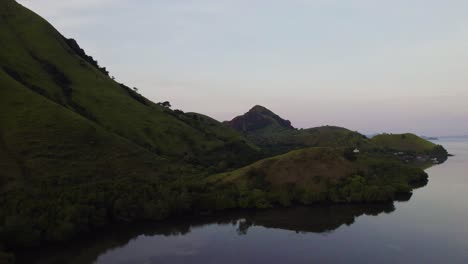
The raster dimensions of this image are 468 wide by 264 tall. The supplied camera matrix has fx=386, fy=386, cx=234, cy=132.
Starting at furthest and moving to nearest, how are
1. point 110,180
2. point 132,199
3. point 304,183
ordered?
point 304,183 → point 110,180 → point 132,199

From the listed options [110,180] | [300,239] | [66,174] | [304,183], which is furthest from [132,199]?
[304,183]

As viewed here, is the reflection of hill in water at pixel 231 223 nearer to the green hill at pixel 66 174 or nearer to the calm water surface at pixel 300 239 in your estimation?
the calm water surface at pixel 300 239

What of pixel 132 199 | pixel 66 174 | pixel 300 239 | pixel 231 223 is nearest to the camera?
pixel 300 239

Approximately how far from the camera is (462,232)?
111875 millimetres

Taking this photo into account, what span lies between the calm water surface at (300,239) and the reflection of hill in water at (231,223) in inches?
8.7

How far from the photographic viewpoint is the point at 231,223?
12712 cm

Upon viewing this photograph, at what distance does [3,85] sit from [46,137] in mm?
46279

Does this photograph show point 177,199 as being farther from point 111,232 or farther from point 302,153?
point 302,153

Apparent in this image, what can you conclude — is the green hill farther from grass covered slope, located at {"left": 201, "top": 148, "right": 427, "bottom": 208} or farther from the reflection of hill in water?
grass covered slope, located at {"left": 201, "top": 148, "right": 427, "bottom": 208}

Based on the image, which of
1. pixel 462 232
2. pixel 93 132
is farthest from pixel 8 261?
pixel 462 232

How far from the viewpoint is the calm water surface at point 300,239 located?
9325cm

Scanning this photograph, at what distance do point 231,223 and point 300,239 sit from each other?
26.6 m

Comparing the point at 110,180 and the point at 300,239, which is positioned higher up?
the point at 110,180

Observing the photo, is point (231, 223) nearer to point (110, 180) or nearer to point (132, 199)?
point (132, 199)
